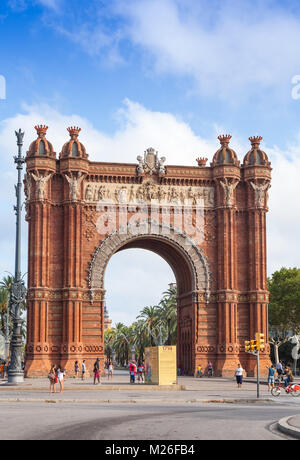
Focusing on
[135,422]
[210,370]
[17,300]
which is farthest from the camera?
[210,370]

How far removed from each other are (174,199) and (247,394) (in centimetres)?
2227

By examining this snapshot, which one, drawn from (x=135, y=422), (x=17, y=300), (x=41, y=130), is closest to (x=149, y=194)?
(x=41, y=130)

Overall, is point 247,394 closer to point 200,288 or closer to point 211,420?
point 211,420

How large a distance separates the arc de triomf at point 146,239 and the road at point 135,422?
81.2 feet

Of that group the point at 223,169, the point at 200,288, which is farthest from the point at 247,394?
the point at 223,169

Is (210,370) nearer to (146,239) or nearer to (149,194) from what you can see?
(146,239)

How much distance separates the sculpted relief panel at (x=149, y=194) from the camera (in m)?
53.6

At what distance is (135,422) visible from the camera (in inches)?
779

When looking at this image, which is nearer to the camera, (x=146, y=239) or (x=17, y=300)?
(x=17, y=300)

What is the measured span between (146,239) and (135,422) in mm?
36239

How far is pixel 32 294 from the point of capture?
50.8 metres

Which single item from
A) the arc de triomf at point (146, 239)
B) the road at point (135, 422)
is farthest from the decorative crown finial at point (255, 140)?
the road at point (135, 422)
